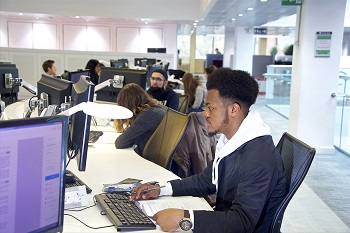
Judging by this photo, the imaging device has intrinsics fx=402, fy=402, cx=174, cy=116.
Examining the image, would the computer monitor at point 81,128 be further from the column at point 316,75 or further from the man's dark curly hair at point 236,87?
the column at point 316,75

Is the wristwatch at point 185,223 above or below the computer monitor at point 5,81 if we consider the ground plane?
below

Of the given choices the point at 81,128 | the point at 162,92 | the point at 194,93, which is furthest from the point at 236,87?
the point at 194,93

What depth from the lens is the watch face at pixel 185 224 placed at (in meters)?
1.49

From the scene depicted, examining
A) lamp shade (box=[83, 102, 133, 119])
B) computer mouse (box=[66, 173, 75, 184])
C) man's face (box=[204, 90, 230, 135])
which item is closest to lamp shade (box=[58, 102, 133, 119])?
lamp shade (box=[83, 102, 133, 119])

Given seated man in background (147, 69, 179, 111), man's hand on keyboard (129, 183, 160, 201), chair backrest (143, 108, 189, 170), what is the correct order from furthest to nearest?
seated man in background (147, 69, 179, 111), chair backrest (143, 108, 189, 170), man's hand on keyboard (129, 183, 160, 201)

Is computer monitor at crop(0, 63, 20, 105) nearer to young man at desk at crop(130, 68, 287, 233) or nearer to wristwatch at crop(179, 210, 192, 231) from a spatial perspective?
young man at desk at crop(130, 68, 287, 233)

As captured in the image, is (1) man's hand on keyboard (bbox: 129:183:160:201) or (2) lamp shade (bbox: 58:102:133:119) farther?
(1) man's hand on keyboard (bbox: 129:183:160:201)

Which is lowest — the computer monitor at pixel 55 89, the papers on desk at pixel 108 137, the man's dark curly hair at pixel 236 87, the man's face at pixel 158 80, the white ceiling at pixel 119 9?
the papers on desk at pixel 108 137

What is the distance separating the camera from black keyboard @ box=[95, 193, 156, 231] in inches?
60.7

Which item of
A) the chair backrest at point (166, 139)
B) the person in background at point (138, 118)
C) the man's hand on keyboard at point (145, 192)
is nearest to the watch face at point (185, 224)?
the man's hand on keyboard at point (145, 192)

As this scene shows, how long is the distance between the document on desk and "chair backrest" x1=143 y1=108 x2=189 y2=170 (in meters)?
0.69

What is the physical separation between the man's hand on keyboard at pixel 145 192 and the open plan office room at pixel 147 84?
18cm

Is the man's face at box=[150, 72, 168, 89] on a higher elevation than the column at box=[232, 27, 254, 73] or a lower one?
lower

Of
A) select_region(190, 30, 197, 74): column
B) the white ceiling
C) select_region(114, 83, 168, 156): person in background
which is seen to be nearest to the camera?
select_region(114, 83, 168, 156): person in background
